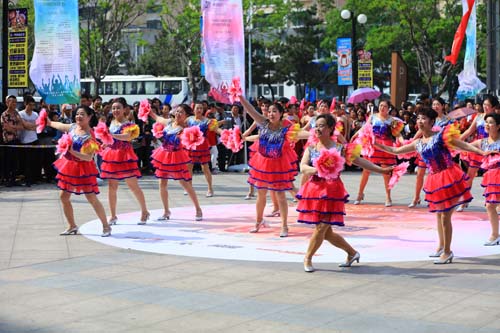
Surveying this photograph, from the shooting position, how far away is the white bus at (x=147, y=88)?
5534 cm

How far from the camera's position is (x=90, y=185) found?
444 inches

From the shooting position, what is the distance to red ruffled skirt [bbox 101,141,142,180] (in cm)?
1237

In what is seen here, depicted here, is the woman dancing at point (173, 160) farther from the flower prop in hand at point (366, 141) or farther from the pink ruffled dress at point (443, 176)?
the pink ruffled dress at point (443, 176)

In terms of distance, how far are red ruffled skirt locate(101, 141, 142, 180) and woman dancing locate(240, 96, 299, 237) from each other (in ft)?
6.19

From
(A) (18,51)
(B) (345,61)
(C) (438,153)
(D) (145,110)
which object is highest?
(B) (345,61)

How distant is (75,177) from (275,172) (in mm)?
2705

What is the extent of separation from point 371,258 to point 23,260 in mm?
4059

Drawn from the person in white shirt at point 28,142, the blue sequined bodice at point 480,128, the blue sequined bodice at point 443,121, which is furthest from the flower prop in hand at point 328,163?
the person in white shirt at point 28,142

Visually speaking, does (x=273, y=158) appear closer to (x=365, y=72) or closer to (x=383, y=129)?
(x=383, y=129)

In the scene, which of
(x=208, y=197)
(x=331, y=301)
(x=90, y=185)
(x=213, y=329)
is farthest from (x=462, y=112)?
(x=213, y=329)

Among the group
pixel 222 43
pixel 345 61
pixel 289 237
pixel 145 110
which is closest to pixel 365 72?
pixel 345 61

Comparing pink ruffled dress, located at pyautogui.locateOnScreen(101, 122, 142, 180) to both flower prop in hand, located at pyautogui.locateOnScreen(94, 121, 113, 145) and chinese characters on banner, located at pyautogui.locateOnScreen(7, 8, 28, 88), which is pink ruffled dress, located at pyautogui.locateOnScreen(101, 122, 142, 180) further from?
chinese characters on banner, located at pyautogui.locateOnScreen(7, 8, 28, 88)

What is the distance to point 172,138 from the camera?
43.0ft

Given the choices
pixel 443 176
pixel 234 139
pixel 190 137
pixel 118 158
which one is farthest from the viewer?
pixel 234 139
